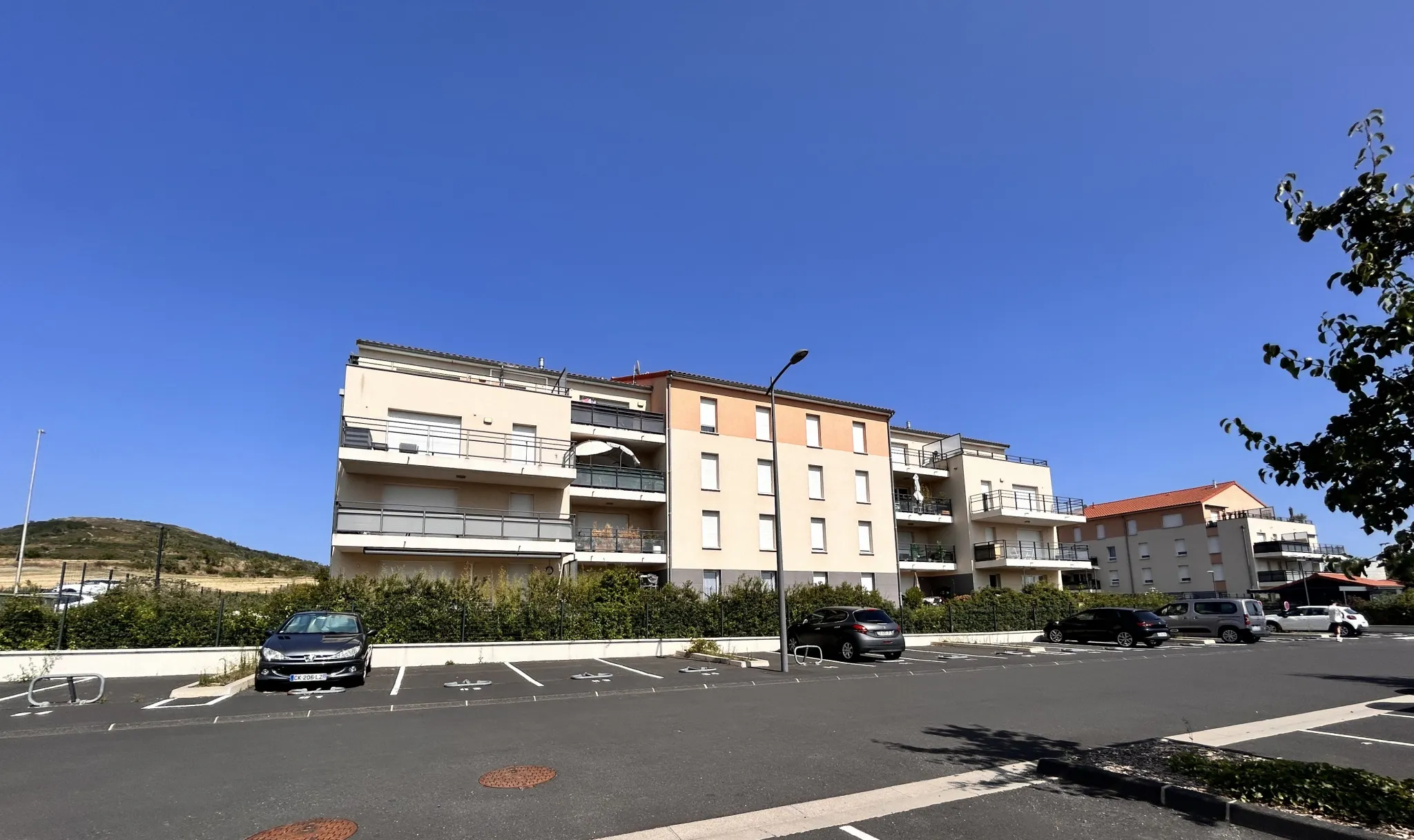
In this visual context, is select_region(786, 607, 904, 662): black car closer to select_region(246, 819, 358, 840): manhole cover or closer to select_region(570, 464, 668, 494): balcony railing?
select_region(570, 464, 668, 494): balcony railing

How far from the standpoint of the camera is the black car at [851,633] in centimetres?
2064

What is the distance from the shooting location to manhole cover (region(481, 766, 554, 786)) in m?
6.93

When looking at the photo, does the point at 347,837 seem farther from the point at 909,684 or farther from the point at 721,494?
the point at 721,494

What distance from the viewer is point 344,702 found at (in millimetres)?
12617

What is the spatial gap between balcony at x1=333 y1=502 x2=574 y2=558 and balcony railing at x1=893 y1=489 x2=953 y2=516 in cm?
1819

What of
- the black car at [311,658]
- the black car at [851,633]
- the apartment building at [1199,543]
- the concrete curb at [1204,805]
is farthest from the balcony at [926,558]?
the concrete curb at [1204,805]

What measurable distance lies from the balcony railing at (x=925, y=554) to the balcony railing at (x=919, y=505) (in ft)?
5.48

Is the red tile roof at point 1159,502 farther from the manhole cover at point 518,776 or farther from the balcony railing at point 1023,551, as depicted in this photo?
the manhole cover at point 518,776

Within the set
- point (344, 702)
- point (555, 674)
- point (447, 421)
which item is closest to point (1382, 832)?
point (344, 702)

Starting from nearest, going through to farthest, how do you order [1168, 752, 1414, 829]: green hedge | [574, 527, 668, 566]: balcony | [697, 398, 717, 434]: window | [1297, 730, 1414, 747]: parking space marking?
[1168, 752, 1414, 829]: green hedge < [1297, 730, 1414, 747]: parking space marking < [574, 527, 668, 566]: balcony < [697, 398, 717, 434]: window

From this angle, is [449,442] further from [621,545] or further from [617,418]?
[621,545]

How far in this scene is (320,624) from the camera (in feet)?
51.9

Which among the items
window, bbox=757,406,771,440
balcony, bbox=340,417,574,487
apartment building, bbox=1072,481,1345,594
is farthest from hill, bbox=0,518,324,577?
apartment building, bbox=1072,481,1345,594

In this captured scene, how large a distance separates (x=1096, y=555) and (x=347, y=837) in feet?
220
